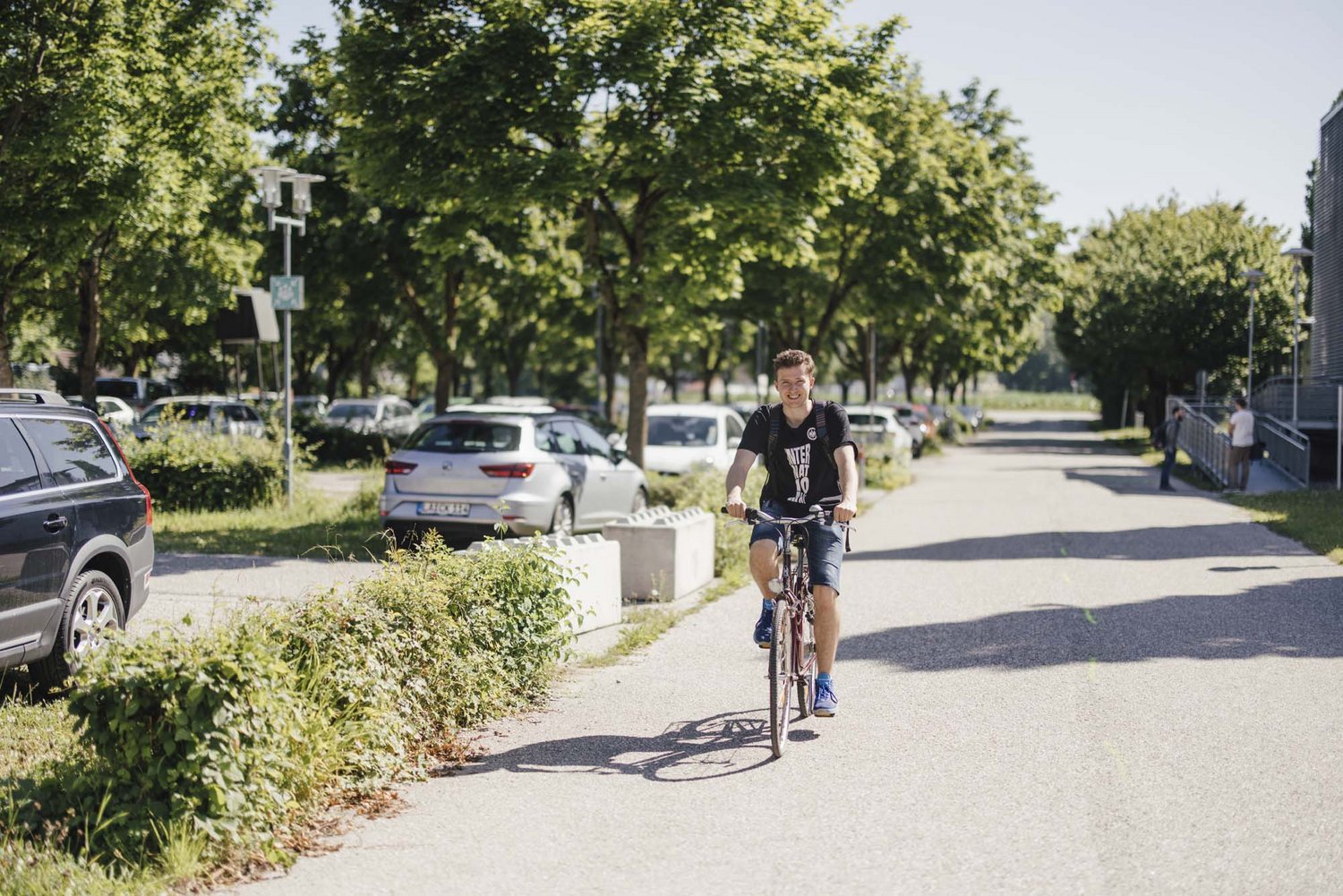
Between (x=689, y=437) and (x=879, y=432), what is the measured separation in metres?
13.1

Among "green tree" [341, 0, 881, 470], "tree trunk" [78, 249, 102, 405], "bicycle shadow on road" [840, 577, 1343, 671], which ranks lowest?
"bicycle shadow on road" [840, 577, 1343, 671]

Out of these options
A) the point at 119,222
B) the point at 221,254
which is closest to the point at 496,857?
the point at 119,222

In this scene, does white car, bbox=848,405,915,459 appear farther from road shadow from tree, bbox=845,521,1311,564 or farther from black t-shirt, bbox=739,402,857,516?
black t-shirt, bbox=739,402,857,516

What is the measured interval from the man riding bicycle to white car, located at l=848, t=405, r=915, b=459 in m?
21.9

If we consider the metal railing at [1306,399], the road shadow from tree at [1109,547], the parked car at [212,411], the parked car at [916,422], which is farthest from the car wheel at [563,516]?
the parked car at [916,422]

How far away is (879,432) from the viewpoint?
33250mm

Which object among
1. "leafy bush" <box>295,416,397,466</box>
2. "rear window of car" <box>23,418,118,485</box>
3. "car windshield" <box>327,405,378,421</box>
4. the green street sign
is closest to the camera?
"rear window of car" <box>23,418,118,485</box>

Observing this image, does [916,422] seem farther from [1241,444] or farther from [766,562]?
[766,562]

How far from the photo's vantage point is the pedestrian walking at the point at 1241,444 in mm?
24109

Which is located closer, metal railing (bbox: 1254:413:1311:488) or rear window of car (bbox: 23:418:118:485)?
rear window of car (bbox: 23:418:118:485)

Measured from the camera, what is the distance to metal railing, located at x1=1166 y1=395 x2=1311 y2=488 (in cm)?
2517

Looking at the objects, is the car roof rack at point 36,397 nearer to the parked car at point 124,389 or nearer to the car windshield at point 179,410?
the car windshield at point 179,410

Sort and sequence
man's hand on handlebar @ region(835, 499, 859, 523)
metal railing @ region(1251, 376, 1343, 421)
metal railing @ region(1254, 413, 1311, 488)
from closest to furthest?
man's hand on handlebar @ region(835, 499, 859, 523) → metal railing @ region(1254, 413, 1311, 488) → metal railing @ region(1251, 376, 1343, 421)

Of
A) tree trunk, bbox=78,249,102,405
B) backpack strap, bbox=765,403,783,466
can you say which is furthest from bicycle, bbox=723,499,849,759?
tree trunk, bbox=78,249,102,405
